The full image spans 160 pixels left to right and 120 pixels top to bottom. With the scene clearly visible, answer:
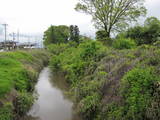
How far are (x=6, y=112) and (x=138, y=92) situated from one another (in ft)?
13.3

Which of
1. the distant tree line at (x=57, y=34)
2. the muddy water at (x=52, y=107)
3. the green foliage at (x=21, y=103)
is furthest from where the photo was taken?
the distant tree line at (x=57, y=34)

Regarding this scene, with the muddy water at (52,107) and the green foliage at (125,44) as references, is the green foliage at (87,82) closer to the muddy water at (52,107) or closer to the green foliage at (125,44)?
the muddy water at (52,107)

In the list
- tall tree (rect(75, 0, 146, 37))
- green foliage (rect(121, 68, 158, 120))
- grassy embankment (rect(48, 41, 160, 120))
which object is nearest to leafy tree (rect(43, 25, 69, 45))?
tall tree (rect(75, 0, 146, 37))

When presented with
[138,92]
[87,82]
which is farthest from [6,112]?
[138,92]

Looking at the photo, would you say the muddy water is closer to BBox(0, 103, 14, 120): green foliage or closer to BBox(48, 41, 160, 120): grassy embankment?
BBox(48, 41, 160, 120): grassy embankment

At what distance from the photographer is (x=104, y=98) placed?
15.9 feet

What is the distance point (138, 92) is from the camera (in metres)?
3.69

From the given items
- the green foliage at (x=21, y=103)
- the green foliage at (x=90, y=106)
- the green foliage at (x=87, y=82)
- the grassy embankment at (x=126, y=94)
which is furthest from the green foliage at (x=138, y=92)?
the green foliage at (x=21, y=103)

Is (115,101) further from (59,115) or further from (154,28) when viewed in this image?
(154,28)

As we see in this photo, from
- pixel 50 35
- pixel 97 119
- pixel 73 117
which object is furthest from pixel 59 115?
pixel 50 35

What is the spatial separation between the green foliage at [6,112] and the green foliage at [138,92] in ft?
11.6

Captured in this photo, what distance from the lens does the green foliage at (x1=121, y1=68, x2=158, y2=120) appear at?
3477 millimetres

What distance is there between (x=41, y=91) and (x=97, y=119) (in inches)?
221

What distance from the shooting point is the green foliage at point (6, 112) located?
4473 millimetres
